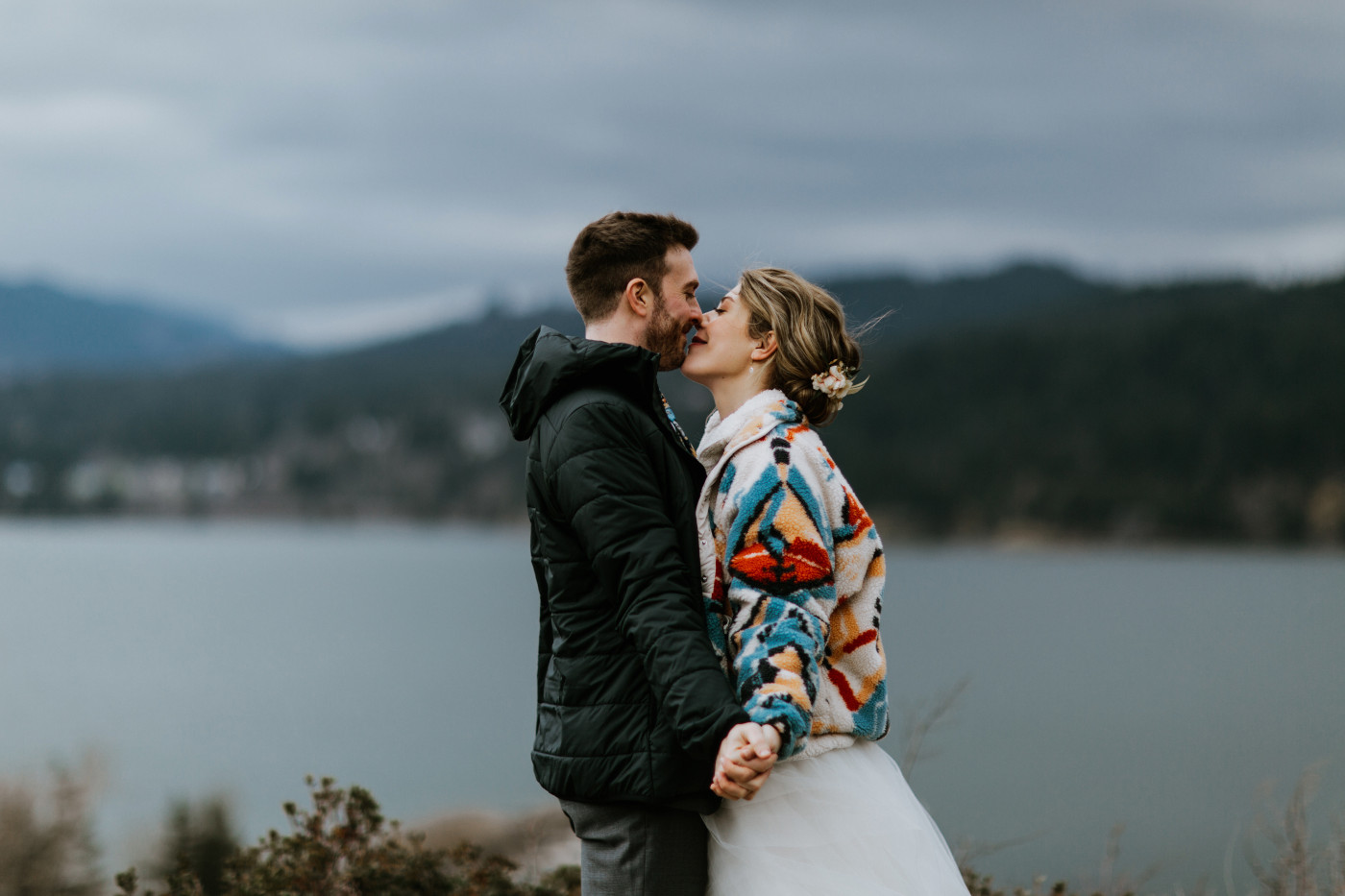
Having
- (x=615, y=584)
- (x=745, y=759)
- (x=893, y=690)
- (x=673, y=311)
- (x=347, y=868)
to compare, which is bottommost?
(x=893, y=690)

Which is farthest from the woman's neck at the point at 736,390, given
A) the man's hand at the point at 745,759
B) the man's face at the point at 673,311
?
the man's hand at the point at 745,759

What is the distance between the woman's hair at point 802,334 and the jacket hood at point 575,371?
0.30 m

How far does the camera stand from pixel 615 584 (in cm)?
236

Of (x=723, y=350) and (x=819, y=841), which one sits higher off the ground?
(x=723, y=350)

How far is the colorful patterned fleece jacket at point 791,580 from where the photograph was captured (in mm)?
2312

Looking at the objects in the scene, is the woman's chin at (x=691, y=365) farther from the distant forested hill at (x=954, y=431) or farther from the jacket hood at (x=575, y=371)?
the distant forested hill at (x=954, y=431)

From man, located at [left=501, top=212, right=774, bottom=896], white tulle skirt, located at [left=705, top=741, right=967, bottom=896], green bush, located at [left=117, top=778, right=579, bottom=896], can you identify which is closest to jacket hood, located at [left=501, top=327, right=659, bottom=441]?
man, located at [left=501, top=212, right=774, bottom=896]

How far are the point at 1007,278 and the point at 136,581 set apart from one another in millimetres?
132873

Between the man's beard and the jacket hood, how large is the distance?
0.38ft

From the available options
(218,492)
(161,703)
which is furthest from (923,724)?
(218,492)

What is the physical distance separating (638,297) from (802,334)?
0.36 m

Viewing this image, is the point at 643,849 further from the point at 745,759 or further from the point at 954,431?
the point at 954,431

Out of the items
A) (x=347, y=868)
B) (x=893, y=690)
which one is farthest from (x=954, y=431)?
(x=347, y=868)

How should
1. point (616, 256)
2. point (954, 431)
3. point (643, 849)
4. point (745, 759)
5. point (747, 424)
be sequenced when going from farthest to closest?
point (954, 431) → point (616, 256) → point (747, 424) → point (643, 849) → point (745, 759)
